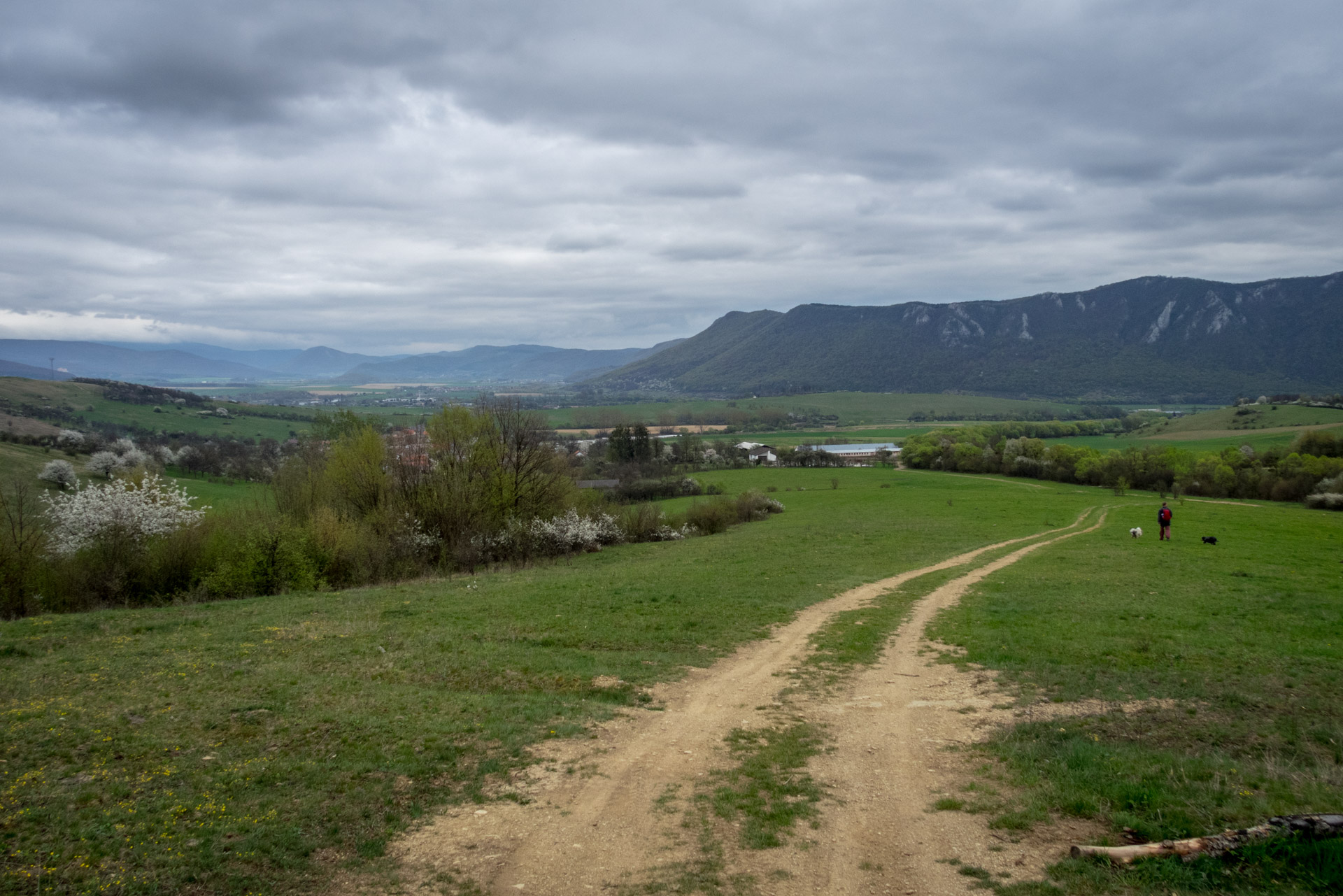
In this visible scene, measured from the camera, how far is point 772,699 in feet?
44.6

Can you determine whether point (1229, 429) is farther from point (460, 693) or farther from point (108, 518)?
point (108, 518)

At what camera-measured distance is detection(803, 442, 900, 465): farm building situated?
110 metres

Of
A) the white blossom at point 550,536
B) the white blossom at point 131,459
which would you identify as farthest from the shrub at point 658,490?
the white blossom at point 131,459

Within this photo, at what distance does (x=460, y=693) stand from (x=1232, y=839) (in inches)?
456

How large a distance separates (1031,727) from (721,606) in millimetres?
11083

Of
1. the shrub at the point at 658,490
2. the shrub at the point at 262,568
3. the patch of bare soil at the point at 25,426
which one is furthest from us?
the patch of bare soil at the point at 25,426

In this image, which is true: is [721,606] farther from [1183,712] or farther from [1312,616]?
[1312,616]

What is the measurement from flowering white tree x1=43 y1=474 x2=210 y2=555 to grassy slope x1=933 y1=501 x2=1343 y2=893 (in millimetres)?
29186

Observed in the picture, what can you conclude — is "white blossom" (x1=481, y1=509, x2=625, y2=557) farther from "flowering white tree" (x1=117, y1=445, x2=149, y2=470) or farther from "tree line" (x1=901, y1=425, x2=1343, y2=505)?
"tree line" (x1=901, y1=425, x2=1343, y2=505)

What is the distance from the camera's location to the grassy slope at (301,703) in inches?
304

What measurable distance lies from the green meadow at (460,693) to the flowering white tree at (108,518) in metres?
7.51

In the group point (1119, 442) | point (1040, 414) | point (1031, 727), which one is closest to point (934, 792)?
point (1031, 727)

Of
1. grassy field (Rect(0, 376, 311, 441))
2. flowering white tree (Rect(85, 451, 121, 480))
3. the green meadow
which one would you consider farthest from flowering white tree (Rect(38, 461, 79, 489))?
grassy field (Rect(0, 376, 311, 441))

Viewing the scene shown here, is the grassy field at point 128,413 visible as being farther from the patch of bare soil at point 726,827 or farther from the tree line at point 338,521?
the patch of bare soil at point 726,827
